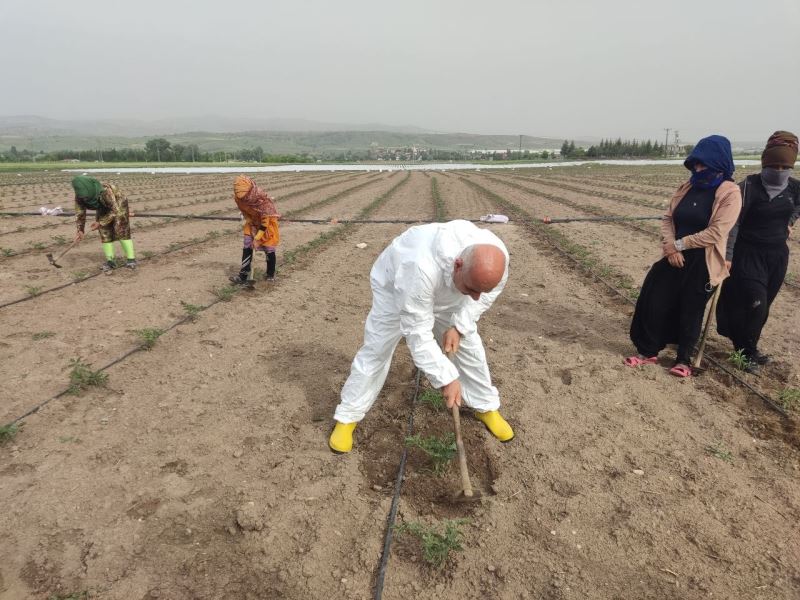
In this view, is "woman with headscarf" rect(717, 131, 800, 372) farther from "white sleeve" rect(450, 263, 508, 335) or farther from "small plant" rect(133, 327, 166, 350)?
"small plant" rect(133, 327, 166, 350)

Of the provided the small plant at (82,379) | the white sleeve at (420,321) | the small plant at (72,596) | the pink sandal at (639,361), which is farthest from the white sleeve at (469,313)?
the small plant at (82,379)

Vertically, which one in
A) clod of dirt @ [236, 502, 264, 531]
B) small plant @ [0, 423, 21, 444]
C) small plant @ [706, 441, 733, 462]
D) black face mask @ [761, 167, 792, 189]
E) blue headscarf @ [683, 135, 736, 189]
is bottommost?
clod of dirt @ [236, 502, 264, 531]

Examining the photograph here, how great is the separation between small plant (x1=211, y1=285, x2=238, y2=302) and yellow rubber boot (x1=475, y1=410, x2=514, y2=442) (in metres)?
3.96

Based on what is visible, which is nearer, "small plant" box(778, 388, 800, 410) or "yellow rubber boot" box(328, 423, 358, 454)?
"yellow rubber boot" box(328, 423, 358, 454)

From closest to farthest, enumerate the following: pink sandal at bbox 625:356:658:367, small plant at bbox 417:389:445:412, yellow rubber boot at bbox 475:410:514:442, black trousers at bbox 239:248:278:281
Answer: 1. yellow rubber boot at bbox 475:410:514:442
2. small plant at bbox 417:389:445:412
3. pink sandal at bbox 625:356:658:367
4. black trousers at bbox 239:248:278:281

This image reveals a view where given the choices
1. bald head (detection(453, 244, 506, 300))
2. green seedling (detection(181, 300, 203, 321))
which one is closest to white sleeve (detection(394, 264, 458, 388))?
bald head (detection(453, 244, 506, 300))

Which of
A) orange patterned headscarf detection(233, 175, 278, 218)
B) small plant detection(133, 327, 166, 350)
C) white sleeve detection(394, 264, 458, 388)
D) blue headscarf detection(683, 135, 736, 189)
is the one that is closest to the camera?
white sleeve detection(394, 264, 458, 388)

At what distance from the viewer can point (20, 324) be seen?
5.30 metres

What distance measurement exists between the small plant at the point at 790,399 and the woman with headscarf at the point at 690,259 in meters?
0.64

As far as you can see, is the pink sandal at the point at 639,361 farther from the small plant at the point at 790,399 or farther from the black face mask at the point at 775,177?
the black face mask at the point at 775,177

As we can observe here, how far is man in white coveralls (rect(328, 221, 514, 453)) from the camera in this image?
247 cm

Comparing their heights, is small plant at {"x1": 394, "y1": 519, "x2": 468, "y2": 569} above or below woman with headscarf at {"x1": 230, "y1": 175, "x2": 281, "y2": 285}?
below

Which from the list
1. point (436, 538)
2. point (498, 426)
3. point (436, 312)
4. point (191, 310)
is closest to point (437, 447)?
point (498, 426)

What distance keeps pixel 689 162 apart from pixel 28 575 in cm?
478
